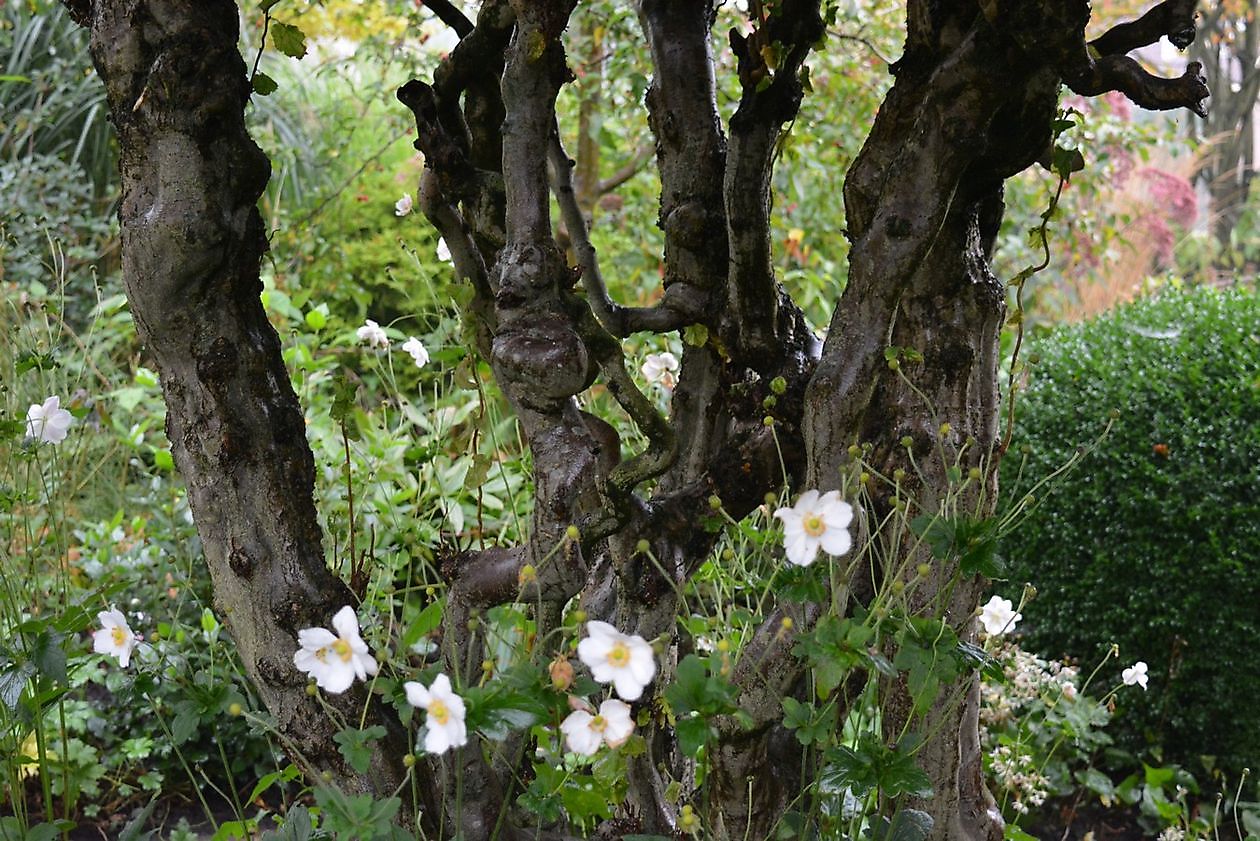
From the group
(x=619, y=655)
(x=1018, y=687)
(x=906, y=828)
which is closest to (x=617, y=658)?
(x=619, y=655)

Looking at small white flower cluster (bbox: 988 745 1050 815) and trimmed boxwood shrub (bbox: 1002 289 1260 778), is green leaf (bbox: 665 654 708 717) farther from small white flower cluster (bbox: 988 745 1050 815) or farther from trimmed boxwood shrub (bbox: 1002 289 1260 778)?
trimmed boxwood shrub (bbox: 1002 289 1260 778)

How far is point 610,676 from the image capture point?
1087 millimetres

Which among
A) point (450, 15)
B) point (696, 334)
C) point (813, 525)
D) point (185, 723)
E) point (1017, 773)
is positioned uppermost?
point (450, 15)

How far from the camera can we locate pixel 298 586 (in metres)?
1.43

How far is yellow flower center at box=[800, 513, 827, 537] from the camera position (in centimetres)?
113

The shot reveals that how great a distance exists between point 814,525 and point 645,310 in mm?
472

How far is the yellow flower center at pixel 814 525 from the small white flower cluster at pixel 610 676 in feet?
0.61

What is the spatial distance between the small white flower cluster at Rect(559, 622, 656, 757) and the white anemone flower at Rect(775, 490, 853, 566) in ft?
0.55

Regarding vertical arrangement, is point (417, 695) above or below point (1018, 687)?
above

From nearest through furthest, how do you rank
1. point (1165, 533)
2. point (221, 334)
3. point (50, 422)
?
point (221, 334), point (50, 422), point (1165, 533)

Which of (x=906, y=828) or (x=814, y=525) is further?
(x=906, y=828)

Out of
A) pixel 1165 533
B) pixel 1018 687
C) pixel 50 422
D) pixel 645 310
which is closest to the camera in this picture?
pixel 645 310

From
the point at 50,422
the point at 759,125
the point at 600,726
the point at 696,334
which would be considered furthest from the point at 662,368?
the point at 600,726

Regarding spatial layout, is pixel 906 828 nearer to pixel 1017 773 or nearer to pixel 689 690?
pixel 689 690
